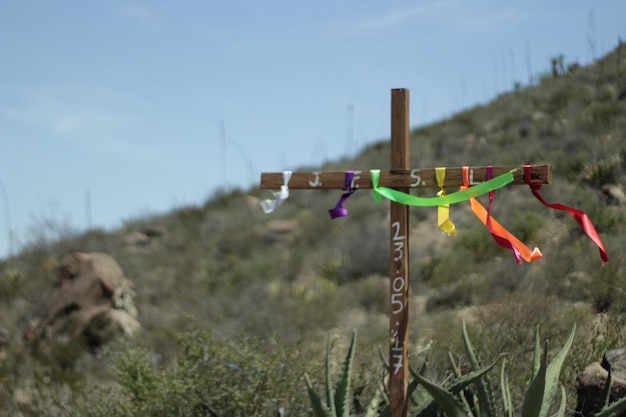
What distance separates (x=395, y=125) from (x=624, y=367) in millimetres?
3053

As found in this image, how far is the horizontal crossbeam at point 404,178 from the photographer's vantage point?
17.5 ft

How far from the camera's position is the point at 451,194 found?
5320 millimetres

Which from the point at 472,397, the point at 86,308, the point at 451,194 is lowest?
the point at 86,308

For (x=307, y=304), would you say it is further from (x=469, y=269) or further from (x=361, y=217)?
(x=361, y=217)

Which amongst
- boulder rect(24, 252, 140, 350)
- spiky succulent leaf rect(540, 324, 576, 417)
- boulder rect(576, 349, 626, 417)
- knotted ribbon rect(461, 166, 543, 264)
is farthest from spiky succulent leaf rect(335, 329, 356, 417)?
boulder rect(24, 252, 140, 350)

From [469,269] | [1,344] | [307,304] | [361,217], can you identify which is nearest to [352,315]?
[307,304]

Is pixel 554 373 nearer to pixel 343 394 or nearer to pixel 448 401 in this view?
pixel 448 401

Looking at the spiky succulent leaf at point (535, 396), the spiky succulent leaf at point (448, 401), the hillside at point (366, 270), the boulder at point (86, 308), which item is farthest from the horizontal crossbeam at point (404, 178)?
the boulder at point (86, 308)

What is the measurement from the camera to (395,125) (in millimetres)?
5695

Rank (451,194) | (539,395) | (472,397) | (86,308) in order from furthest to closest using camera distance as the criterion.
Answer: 1. (86,308)
2. (472,397)
3. (451,194)
4. (539,395)

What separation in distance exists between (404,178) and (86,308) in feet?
35.4

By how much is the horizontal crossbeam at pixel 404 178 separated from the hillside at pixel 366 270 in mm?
2743

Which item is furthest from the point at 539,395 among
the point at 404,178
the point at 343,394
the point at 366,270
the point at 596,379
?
the point at 366,270

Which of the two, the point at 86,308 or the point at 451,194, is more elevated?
the point at 451,194
